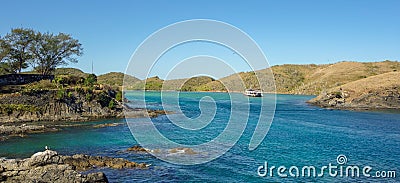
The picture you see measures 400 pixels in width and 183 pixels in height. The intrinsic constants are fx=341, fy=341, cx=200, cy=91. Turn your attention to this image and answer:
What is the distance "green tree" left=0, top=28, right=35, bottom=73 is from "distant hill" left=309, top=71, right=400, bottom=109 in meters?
84.7

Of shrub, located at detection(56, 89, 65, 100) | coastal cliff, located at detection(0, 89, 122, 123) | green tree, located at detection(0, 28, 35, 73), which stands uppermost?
green tree, located at detection(0, 28, 35, 73)

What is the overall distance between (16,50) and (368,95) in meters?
95.6

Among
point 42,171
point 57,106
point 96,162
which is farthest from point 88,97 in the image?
point 42,171

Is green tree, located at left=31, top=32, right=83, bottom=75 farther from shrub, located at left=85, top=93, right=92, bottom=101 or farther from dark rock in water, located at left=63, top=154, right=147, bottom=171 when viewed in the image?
dark rock in water, located at left=63, top=154, right=147, bottom=171

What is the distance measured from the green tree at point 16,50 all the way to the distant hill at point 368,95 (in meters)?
84.7

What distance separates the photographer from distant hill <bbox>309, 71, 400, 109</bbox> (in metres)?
101

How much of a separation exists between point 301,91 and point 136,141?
543 feet

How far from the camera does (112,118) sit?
2512 inches

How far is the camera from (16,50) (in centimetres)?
7106

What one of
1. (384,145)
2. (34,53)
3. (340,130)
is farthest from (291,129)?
(34,53)

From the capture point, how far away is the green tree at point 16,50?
68.9 m

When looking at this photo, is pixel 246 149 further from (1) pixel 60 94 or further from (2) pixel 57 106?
(1) pixel 60 94

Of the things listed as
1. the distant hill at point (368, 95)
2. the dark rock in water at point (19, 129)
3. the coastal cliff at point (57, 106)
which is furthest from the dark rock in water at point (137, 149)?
the distant hill at point (368, 95)

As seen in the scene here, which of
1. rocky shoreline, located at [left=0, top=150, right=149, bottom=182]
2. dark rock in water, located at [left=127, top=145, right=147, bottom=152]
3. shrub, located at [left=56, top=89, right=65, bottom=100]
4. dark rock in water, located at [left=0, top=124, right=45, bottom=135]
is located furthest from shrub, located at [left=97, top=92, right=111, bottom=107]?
rocky shoreline, located at [left=0, top=150, right=149, bottom=182]
